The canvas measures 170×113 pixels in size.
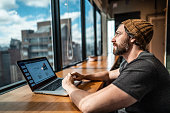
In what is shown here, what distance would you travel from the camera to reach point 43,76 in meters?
1.15

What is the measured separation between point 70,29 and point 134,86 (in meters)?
2.00

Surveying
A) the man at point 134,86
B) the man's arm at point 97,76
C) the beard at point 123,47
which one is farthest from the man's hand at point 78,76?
the beard at point 123,47

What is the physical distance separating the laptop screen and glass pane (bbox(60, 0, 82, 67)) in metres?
0.88

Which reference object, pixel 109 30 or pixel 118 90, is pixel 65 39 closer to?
pixel 118 90

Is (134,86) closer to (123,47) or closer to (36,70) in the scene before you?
(123,47)

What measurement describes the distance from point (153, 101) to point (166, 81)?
0.15 m

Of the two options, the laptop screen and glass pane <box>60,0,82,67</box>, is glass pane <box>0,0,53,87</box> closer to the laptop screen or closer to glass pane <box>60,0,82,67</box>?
the laptop screen

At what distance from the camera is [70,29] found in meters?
2.44

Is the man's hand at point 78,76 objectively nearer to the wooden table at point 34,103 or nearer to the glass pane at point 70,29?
the wooden table at point 34,103

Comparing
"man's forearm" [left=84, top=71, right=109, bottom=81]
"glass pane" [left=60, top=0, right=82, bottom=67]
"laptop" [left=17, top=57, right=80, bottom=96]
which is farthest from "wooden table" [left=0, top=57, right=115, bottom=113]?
"glass pane" [left=60, top=0, right=82, bottom=67]

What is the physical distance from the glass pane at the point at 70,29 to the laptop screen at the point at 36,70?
883 mm

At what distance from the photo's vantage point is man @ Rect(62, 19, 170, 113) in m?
0.66

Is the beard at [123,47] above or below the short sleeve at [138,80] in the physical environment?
above

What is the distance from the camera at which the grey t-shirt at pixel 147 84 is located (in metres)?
0.67
